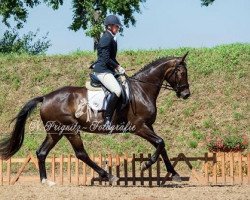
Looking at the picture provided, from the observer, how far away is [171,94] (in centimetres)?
2917

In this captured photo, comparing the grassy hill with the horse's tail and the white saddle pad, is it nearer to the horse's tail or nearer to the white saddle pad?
the horse's tail

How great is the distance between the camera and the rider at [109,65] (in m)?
16.0

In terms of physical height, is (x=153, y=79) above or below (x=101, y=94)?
above

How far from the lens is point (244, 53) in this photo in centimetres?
3178

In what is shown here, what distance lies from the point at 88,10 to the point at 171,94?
14900 millimetres

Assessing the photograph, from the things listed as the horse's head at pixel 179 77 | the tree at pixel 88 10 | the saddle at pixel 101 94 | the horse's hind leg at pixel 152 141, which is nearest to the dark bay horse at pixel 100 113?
the horse's head at pixel 179 77

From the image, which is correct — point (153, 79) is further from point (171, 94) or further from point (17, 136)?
point (171, 94)

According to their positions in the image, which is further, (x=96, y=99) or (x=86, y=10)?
(x=86, y=10)

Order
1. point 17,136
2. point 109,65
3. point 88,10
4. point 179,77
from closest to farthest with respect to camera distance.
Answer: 1. point 109,65
2. point 179,77
3. point 17,136
4. point 88,10

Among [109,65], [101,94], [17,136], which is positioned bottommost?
[17,136]

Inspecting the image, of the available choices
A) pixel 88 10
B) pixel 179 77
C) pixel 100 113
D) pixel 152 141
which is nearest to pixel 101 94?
pixel 100 113

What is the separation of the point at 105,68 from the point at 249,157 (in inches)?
204

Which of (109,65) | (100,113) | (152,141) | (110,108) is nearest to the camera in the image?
(152,141)

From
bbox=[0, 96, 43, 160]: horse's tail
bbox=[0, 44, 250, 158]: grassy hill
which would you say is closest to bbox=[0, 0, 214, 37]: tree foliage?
bbox=[0, 44, 250, 158]: grassy hill
